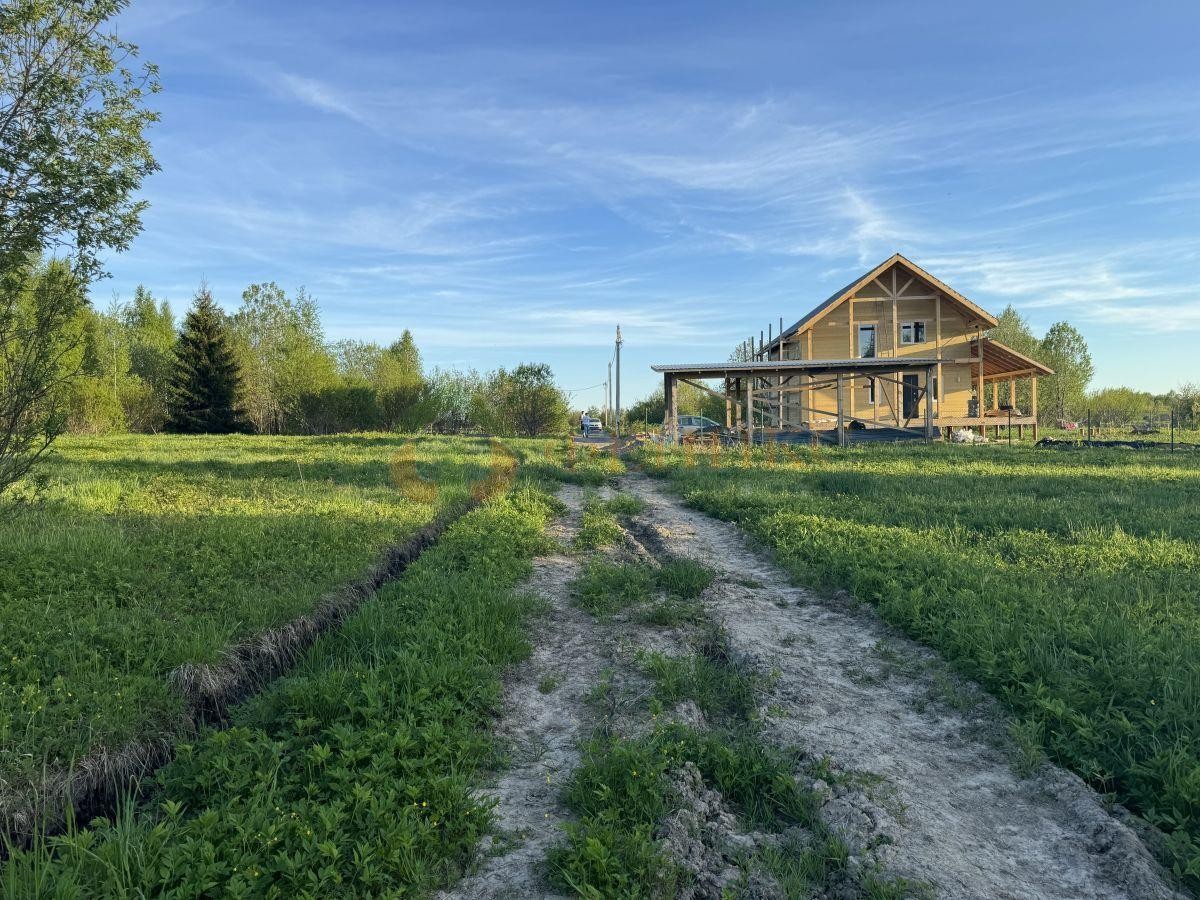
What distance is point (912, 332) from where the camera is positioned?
98.3 feet

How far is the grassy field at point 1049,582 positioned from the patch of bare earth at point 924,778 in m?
0.21

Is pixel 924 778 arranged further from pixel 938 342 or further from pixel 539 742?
pixel 938 342

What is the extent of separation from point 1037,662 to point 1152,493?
940 centimetres

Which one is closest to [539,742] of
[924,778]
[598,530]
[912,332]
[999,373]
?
[924,778]

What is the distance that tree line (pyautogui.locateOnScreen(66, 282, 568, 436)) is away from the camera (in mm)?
39062

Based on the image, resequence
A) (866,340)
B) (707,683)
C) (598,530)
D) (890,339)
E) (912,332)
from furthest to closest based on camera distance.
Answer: (866,340) < (912,332) < (890,339) < (598,530) < (707,683)

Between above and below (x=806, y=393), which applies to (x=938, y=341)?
above

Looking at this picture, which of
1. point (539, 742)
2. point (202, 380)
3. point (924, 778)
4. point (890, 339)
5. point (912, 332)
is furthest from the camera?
point (202, 380)

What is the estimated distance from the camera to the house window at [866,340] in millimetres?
29953

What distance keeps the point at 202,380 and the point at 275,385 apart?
4.85m

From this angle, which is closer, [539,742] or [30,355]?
[539,742]

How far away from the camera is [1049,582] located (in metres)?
6.34

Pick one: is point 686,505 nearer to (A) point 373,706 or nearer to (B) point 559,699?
(B) point 559,699

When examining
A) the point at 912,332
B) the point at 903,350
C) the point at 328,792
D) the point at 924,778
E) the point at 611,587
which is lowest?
the point at 924,778
